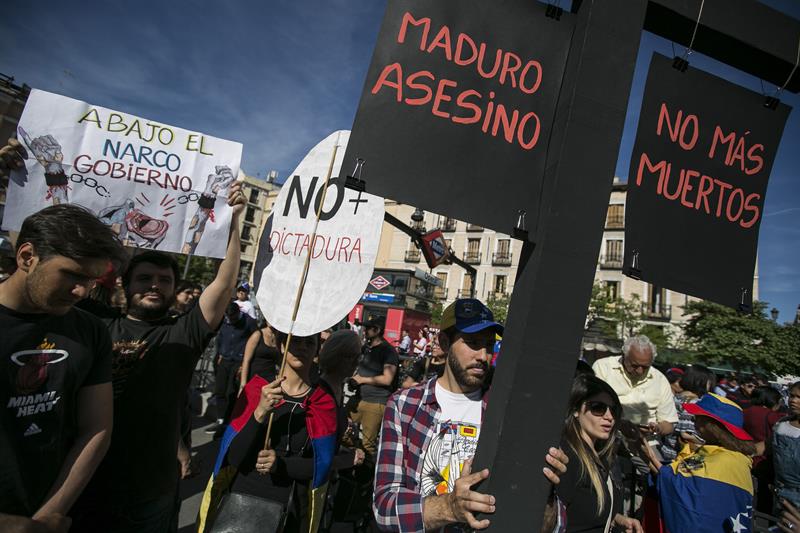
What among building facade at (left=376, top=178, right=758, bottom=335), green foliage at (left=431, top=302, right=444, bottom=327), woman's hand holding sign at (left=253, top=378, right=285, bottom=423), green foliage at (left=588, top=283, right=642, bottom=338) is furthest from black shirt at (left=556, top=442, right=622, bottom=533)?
green foliage at (left=431, top=302, right=444, bottom=327)

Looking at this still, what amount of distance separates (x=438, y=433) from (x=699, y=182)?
1.37m

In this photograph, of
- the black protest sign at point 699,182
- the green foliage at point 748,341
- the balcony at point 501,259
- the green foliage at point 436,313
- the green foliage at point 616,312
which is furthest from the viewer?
the balcony at point 501,259

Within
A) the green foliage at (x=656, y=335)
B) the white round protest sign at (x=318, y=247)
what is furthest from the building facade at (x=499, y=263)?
the white round protest sign at (x=318, y=247)

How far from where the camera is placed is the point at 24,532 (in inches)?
48.4

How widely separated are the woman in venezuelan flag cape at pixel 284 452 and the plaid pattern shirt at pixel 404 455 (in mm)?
768

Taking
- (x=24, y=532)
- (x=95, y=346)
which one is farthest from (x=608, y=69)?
(x=24, y=532)

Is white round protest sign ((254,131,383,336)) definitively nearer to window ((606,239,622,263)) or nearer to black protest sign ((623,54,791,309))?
black protest sign ((623,54,791,309))

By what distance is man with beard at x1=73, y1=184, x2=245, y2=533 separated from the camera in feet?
6.41

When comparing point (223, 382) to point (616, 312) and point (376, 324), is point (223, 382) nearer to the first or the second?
point (376, 324)

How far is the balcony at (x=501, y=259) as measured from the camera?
39.1 metres

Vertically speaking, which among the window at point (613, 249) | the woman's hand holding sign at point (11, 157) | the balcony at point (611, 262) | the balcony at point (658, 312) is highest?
the window at point (613, 249)

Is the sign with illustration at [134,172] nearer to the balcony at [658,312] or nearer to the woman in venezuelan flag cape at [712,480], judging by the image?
the woman in venezuelan flag cape at [712,480]

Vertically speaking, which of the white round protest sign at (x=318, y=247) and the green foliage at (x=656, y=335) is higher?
the green foliage at (x=656, y=335)

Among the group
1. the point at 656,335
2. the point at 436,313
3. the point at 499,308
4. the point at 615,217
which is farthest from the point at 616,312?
the point at 436,313
